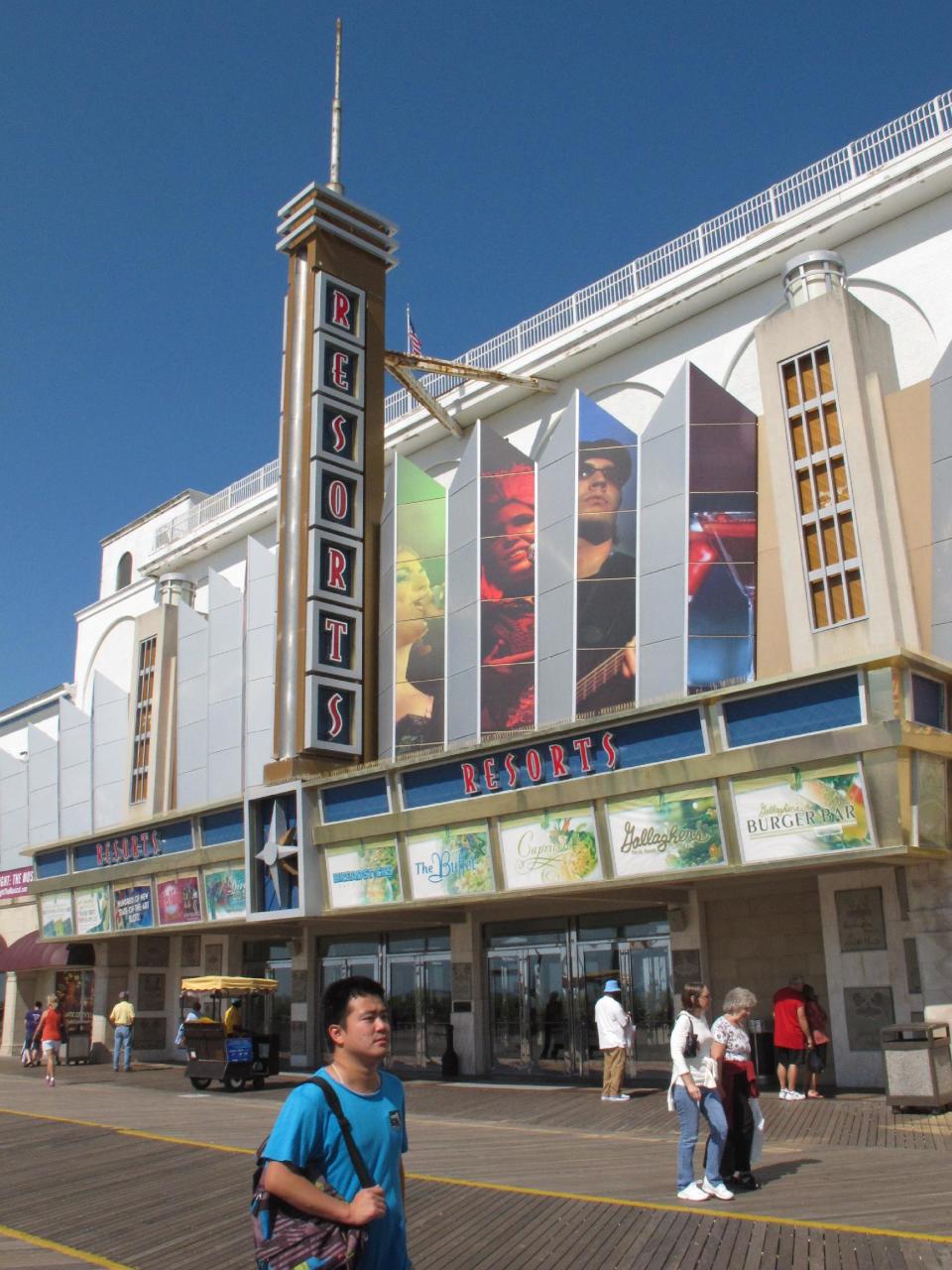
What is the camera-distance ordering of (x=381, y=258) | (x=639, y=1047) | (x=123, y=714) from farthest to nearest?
1. (x=123, y=714)
2. (x=381, y=258)
3. (x=639, y=1047)

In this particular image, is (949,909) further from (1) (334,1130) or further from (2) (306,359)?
(2) (306,359)

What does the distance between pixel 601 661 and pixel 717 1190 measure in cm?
1123

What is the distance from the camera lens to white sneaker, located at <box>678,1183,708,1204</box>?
29.0ft

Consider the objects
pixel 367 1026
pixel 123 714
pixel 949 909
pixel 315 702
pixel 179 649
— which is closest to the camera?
pixel 367 1026

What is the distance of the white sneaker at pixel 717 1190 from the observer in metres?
8.84

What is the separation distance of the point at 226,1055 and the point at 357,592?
9.33 m

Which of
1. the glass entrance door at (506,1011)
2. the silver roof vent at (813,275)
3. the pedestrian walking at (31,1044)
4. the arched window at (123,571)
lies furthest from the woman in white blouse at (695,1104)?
the arched window at (123,571)

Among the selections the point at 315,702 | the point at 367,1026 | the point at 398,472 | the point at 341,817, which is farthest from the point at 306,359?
the point at 367,1026

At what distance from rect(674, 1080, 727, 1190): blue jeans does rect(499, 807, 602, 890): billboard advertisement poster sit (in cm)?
797

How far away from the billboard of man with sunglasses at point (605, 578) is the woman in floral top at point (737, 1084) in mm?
9989

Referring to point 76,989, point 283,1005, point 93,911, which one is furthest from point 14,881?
point 283,1005

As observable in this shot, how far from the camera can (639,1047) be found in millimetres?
20219

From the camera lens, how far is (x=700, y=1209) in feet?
28.1

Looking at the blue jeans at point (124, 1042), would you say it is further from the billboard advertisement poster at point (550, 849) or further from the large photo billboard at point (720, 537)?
the large photo billboard at point (720, 537)
